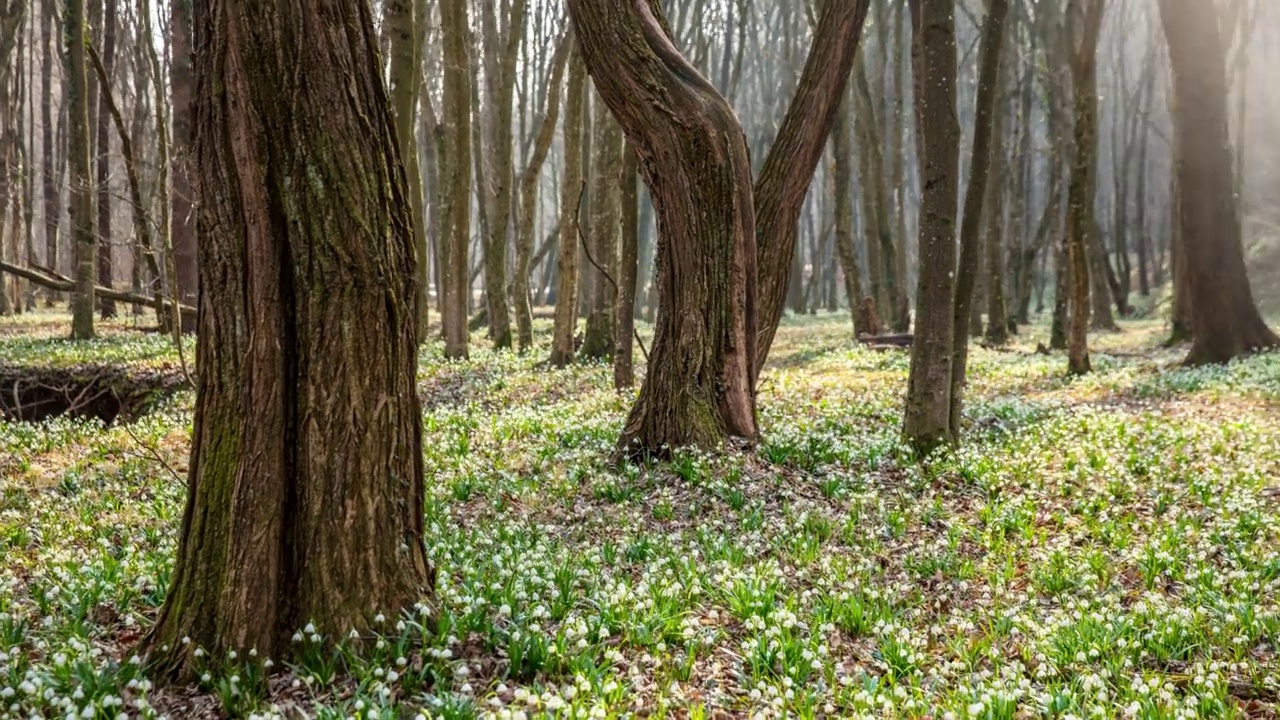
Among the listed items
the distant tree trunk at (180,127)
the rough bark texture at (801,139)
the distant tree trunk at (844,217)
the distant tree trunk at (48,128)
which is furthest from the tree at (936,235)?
the distant tree trunk at (48,128)

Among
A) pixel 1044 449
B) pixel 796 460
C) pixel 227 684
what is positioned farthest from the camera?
pixel 1044 449

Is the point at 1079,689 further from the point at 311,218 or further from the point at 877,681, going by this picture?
the point at 311,218

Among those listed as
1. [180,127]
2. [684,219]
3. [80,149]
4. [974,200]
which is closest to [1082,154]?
[974,200]

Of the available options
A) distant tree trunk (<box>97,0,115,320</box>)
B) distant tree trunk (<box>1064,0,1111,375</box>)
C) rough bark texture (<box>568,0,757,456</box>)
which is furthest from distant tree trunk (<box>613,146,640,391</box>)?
distant tree trunk (<box>97,0,115,320</box>)

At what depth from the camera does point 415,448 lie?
4191 millimetres

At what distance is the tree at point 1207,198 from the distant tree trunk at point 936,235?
9.61 m

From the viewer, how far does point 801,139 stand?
9078 millimetres

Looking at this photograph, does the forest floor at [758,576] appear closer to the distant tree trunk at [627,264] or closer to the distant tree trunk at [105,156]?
the distant tree trunk at [627,264]

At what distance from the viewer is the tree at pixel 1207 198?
15352mm

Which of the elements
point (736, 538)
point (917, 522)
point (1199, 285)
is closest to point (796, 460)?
point (917, 522)

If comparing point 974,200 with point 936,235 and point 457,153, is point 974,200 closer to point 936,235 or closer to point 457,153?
point 936,235

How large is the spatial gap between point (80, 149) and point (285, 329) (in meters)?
15.1

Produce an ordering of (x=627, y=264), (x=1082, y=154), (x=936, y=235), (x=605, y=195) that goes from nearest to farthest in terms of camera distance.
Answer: (x=936, y=235) < (x=627, y=264) < (x=1082, y=154) < (x=605, y=195)

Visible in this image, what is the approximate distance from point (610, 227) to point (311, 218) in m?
12.0
